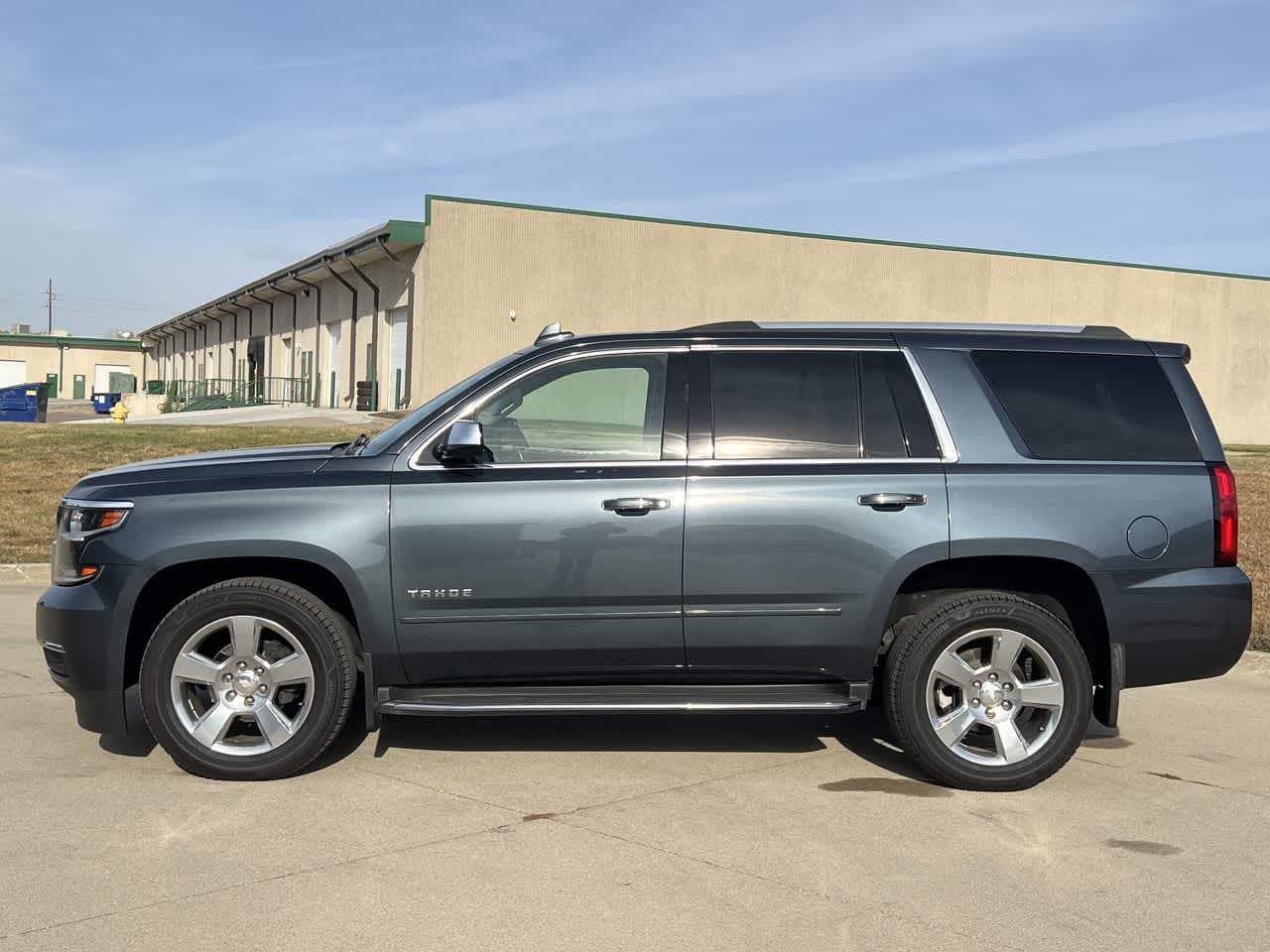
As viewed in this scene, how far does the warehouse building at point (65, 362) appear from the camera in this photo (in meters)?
84.9

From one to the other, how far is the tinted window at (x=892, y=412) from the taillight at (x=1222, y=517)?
1.22 m

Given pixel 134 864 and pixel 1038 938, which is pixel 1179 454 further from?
pixel 134 864

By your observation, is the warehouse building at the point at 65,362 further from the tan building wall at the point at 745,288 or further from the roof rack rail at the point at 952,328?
the roof rack rail at the point at 952,328

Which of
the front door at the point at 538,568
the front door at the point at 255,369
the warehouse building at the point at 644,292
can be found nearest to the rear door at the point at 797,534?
the front door at the point at 538,568

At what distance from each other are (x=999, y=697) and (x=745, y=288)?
36.0m

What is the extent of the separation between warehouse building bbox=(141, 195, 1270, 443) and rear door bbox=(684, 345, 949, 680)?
28.8m

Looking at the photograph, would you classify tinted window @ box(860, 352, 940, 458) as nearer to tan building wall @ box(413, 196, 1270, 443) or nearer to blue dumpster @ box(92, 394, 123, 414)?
tan building wall @ box(413, 196, 1270, 443)

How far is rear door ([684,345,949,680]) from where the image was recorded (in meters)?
5.39

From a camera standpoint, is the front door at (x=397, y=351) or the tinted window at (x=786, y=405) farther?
the front door at (x=397, y=351)

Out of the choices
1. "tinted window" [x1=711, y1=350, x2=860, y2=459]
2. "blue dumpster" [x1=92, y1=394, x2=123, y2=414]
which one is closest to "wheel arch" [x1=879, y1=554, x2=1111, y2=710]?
"tinted window" [x1=711, y1=350, x2=860, y2=459]

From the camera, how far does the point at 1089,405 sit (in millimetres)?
5715

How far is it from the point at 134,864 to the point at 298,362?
160 ft

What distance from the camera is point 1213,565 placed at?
18.2ft

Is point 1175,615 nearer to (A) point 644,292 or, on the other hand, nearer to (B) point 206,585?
(B) point 206,585
